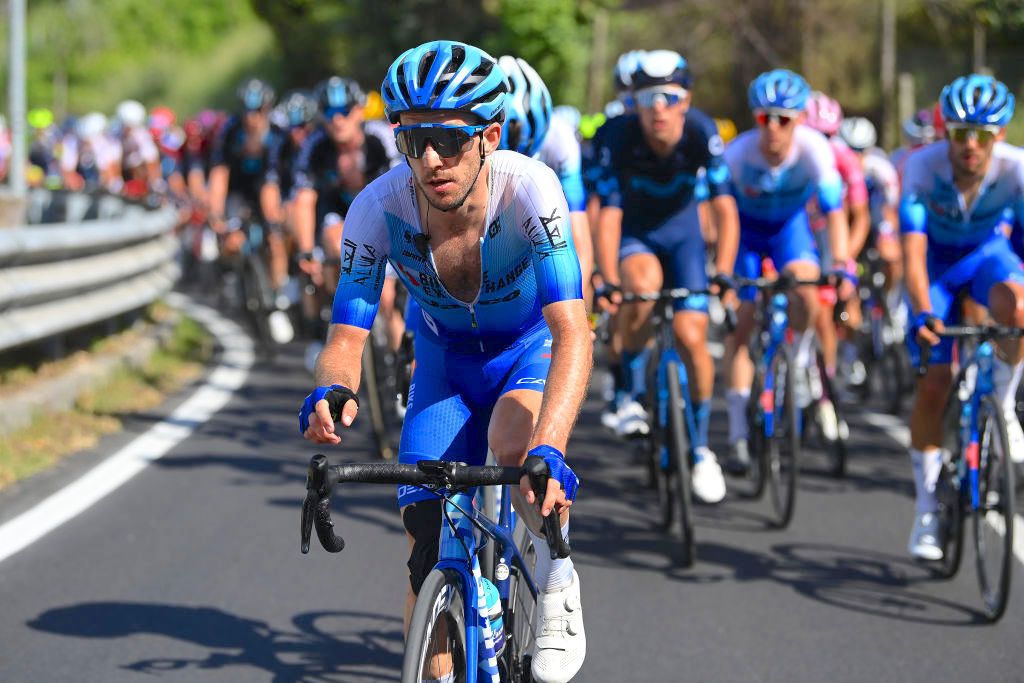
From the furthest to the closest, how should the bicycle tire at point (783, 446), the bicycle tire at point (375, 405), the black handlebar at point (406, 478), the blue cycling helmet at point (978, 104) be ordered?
the bicycle tire at point (375, 405) → the bicycle tire at point (783, 446) → the blue cycling helmet at point (978, 104) → the black handlebar at point (406, 478)

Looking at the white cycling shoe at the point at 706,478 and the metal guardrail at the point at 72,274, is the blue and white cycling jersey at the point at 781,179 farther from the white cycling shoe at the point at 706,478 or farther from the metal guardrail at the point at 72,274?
the metal guardrail at the point at 72,274

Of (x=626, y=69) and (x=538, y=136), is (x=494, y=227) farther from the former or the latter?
(x=626, y=69)

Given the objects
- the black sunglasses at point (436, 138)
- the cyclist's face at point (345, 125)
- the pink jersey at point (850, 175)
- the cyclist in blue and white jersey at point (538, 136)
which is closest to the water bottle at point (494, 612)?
the black sunglasses at point (436, 138)

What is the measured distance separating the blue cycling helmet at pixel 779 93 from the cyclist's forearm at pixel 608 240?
1347mm

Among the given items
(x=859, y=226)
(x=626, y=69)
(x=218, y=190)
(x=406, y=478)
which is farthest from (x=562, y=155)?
(x=218, y=190)

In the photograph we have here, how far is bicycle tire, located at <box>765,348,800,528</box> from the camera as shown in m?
8.31

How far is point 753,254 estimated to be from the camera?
1015cm

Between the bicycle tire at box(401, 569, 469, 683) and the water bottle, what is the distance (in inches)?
4.8

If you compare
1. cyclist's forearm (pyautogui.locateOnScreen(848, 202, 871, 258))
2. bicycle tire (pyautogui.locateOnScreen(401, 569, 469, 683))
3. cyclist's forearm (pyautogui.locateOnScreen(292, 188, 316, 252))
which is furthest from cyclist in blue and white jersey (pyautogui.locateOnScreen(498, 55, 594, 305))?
cyclist's forearm (pyautogui.locateOnScreen(848, 202, 871, 258))

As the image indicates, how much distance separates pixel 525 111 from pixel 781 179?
2.83 m

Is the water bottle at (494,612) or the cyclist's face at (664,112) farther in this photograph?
the cyclist's face at (664,112)

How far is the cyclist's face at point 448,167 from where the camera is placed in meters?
4.34

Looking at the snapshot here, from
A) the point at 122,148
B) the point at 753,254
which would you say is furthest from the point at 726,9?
the point at 753,254

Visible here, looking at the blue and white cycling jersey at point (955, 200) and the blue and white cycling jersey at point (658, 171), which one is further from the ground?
the blue and white cycling jersey at point (658, 171)
